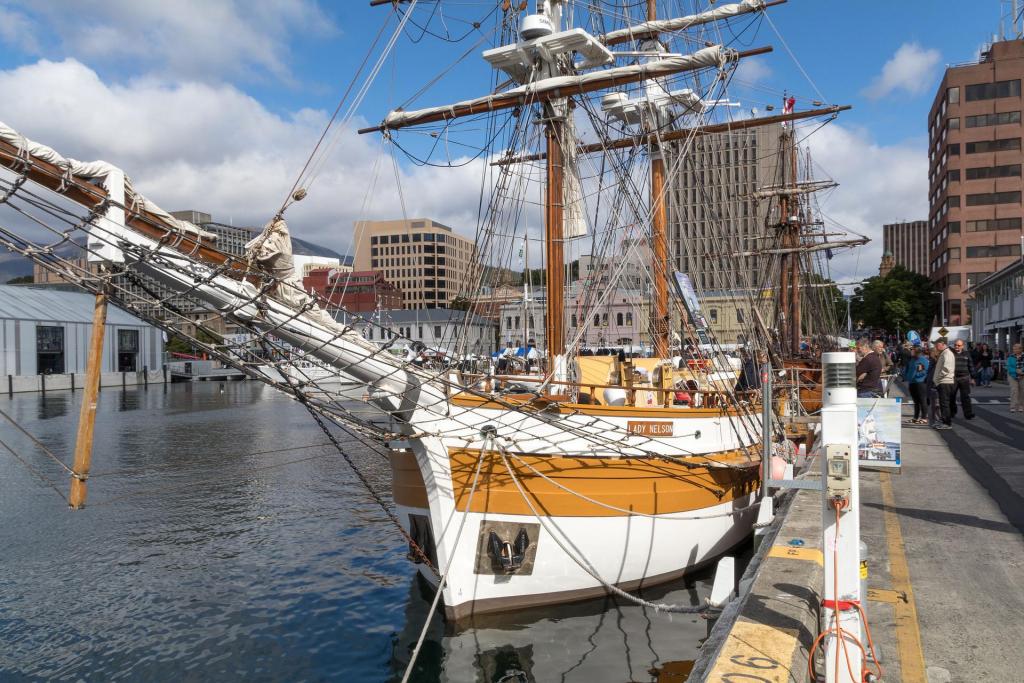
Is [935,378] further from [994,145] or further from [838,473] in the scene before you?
[994,145]

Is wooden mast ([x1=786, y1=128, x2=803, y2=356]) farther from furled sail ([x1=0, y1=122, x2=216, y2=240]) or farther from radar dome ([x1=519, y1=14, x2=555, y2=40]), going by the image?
furled sail ([x1=0, y1=122, x2=216, y2=240])

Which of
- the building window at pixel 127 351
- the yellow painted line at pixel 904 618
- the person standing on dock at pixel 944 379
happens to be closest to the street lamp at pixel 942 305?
the person standing on dock at pixel 944 379

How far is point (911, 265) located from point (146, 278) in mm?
216220

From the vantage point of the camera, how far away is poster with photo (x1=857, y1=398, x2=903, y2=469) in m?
10.1

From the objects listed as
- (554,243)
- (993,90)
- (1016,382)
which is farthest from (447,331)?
(993,90)

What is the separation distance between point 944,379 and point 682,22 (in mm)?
11814

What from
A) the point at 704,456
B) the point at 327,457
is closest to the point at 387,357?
the point at 704,456

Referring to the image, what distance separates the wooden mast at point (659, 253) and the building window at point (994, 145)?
46.4 meters

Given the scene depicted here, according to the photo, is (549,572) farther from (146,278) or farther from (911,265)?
(911,265)

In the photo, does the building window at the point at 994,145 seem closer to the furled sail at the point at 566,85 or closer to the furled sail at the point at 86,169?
the furled sail at the point at 566,85

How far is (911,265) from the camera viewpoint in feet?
644

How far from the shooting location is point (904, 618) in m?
5.25

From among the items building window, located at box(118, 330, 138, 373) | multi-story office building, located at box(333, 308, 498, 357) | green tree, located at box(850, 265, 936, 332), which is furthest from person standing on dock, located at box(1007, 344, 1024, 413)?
building window, located at box(118, 330, 138, 373)

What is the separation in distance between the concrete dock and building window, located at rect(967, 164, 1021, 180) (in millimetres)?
59334
